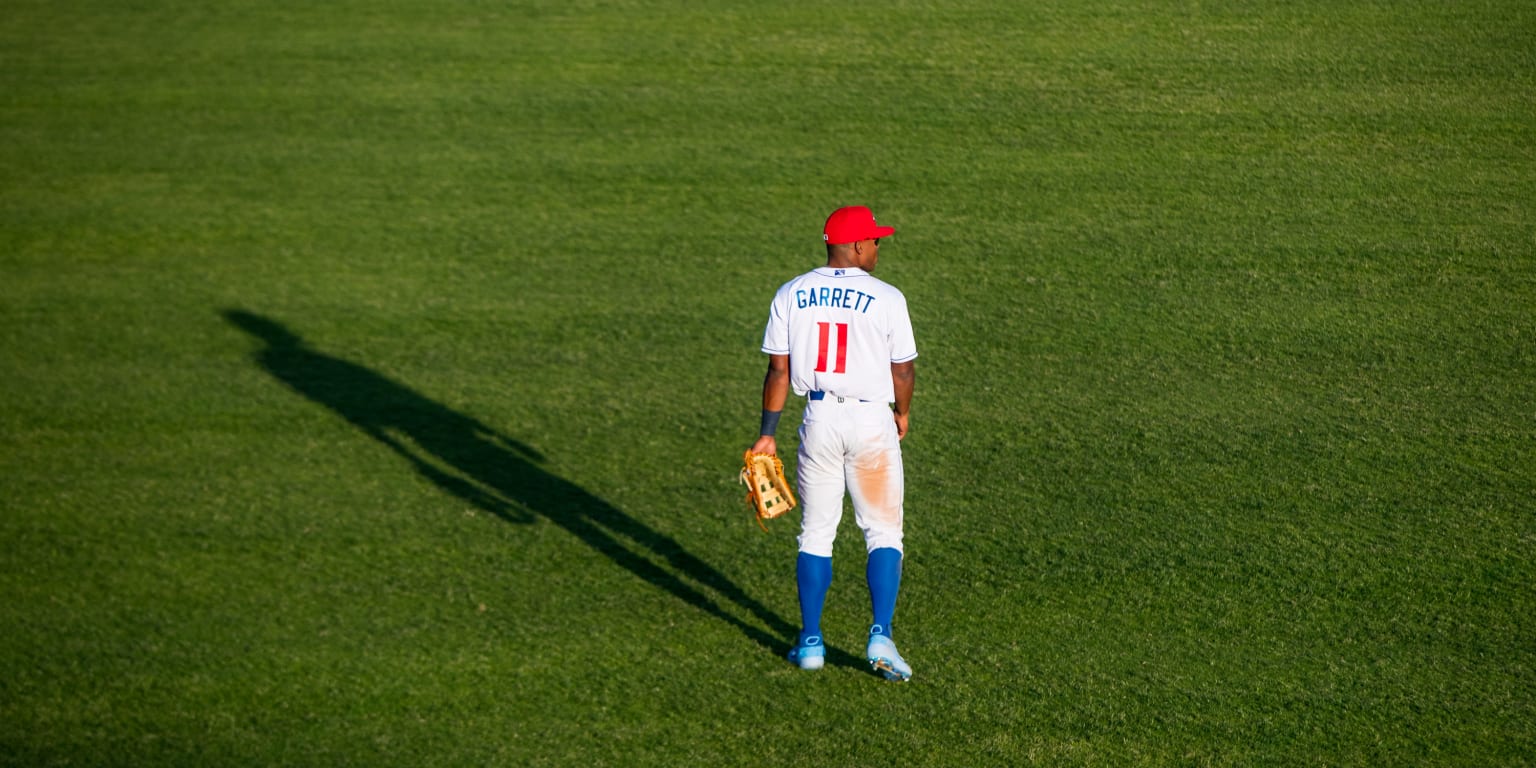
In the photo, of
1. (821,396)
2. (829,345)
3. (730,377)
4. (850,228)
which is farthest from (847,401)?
(730,377)

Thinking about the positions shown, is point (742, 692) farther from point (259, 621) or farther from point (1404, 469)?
point (1404, 469)

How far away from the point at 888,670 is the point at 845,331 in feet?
4.84

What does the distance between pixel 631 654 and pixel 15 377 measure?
241 inches

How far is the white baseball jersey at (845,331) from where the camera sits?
5.29m

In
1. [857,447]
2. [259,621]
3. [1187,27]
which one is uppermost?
[1187,27]

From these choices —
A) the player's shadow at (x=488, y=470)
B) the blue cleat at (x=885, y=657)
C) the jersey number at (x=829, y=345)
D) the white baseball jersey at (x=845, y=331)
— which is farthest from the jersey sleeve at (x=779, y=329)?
the player's shadow at (x=488, y=470)

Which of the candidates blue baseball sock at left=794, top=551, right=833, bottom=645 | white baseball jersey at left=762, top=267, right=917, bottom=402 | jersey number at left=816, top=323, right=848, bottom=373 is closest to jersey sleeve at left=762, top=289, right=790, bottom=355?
white baseball jersey at left=762, top=267, right=917, bottom=402

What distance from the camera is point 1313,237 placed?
923 cm

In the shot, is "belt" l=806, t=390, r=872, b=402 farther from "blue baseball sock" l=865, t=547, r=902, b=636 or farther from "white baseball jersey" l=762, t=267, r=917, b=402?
"blue baseball sock" l=865, t=547, r=902, b=636

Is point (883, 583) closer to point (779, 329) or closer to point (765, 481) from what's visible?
point (765, 481)

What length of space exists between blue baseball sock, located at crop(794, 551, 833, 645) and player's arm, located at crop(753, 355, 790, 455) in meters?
0.51

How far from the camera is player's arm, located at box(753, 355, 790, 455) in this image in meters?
5.47

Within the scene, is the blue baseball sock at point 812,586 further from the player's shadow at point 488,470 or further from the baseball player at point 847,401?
the player's shadow at point 488,470

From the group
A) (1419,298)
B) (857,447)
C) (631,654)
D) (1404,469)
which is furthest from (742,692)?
(1419,298)
